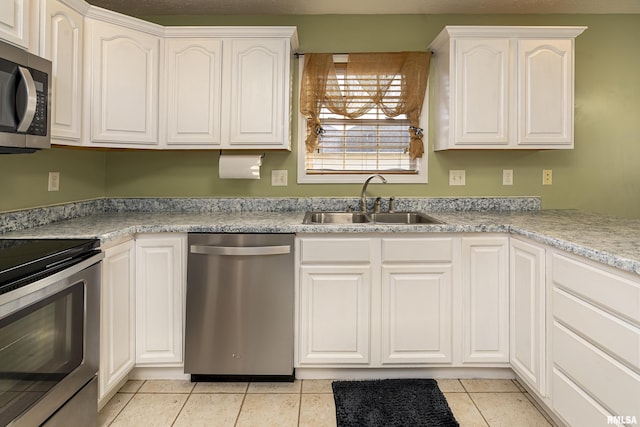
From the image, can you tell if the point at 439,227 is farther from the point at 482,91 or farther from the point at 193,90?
the point at 193,90

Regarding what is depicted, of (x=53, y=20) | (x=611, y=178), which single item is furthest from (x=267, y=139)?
(x=611, y=178)

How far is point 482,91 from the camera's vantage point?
2557 millimetres

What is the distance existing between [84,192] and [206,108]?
102 centimetres

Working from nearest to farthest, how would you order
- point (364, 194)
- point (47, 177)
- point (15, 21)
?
point (15, 21) < point (47, 177) < point (364, 194)

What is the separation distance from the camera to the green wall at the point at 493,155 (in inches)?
114

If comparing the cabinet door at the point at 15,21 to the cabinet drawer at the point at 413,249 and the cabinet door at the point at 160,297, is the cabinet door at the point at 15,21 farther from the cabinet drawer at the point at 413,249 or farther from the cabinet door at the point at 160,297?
the cabinet drawer at the point at 413,249

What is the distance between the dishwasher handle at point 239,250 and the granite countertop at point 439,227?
0.09 metres

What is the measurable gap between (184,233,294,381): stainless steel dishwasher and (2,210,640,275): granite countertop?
106 millimetres

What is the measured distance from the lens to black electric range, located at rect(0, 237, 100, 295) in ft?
4.24

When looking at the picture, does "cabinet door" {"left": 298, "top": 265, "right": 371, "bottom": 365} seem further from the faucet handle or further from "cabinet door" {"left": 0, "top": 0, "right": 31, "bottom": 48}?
"cabinet door" {"left": 0, "top": 0, "right": 31, "bottom": 48}

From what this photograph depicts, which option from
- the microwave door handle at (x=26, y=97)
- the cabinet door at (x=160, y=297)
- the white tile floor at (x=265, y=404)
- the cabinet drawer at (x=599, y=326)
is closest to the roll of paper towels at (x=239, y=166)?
the cabinet door at (x=160, y=297)

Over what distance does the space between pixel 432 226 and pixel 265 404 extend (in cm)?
131

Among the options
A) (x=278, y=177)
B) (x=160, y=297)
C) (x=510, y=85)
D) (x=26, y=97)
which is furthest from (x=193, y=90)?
(x=510, y=85)

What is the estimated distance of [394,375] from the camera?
2332 mm
